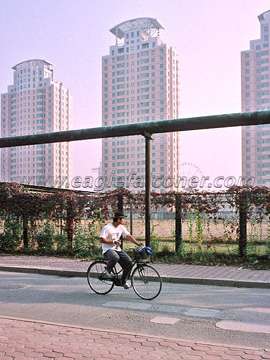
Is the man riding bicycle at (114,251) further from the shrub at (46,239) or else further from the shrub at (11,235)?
the shrub at (11,235)

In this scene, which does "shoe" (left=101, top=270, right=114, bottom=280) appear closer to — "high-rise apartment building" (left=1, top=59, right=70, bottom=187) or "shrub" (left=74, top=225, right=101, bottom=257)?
"shrub" (left=74, top=225, right=101, bottom=257)

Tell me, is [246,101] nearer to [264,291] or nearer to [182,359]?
[264,291]

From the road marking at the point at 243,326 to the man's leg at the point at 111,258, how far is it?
122 inches

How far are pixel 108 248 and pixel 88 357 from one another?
471cm

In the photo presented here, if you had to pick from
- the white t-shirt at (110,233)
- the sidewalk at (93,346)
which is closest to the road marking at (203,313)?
the sidewalk at (93,346)

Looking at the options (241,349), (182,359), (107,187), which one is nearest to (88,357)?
(182,359)

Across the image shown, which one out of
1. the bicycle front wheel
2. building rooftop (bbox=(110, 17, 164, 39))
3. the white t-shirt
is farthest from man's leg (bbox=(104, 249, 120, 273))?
building rooftop (bbox=(110, 17, 164, 39))

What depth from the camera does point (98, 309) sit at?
8453 mm

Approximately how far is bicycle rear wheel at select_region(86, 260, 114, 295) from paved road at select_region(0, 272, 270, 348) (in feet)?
0.65

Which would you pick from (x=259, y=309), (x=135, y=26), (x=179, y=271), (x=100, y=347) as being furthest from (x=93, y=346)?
(x=135, y=26)

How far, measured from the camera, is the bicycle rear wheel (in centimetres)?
1018

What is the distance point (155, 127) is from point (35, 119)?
113 ft

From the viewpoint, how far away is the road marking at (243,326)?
695cm

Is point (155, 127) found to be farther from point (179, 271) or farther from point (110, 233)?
point (110, 233)
